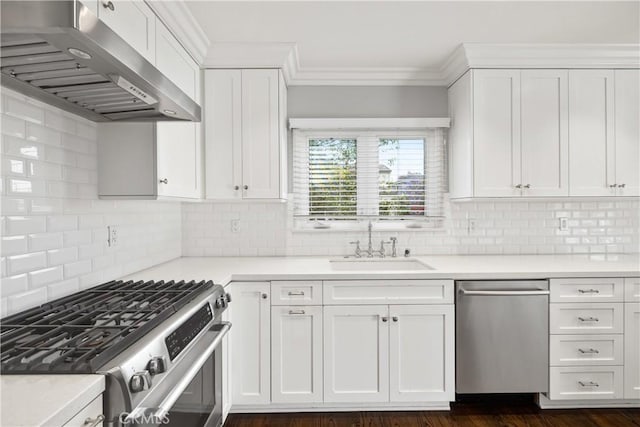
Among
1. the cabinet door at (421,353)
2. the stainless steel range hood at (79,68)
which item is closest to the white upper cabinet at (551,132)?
the cabinet door at (421,353)

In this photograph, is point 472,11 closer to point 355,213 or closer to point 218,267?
point 355,213

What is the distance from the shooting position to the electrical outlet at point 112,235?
2.00 metres

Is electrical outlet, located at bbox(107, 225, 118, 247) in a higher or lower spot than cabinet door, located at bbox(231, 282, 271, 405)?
higher

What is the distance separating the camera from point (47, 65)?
45.8 inches

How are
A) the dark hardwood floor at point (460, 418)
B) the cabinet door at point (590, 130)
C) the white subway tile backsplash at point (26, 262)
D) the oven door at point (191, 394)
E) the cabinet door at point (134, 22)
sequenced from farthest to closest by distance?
the cabinet door at point (590, 130), the dark hardwood floor at point (460, 418), the cabinet door at point (134, 22), the white subway tile backsplash at point (26, 262), the oven door at point (191, 394)

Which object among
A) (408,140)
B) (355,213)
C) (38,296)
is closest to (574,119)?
(408,140)

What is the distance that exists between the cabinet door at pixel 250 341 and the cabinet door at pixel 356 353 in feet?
1.19

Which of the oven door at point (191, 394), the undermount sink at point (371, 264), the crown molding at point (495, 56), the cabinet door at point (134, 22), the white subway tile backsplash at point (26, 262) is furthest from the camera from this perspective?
the undermount sink at point (371, 264)

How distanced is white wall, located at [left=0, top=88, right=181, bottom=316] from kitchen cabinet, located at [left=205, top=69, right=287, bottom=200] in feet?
2.31

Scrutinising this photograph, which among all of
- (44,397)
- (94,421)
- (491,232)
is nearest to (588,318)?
(491,232)

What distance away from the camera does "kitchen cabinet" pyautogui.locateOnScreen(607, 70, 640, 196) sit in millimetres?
2725

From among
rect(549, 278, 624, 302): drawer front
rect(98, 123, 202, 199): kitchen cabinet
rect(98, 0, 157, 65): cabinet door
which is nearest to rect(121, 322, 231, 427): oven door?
rect(98, 123, 202, 199): kitchen cabinet

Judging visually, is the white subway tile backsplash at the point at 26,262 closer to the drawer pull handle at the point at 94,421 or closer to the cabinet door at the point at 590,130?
the drawer pull handle at the point at 94,421

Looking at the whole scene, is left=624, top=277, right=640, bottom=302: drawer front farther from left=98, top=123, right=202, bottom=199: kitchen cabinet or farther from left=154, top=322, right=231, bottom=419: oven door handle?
left=98, top=123, right=202, bottom=199: kitchen cabinet
